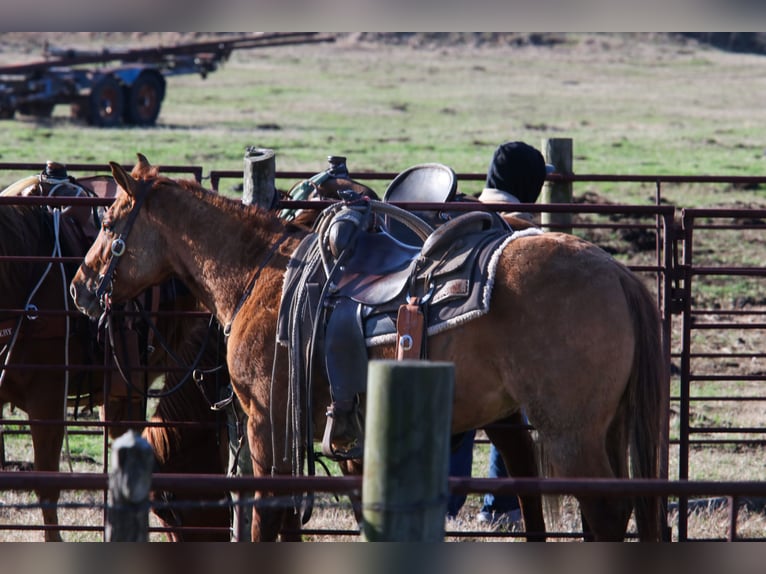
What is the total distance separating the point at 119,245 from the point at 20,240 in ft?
3.74

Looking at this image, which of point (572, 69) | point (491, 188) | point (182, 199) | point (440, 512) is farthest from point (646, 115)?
point (440, 512)

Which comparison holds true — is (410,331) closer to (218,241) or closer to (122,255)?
(218,241)

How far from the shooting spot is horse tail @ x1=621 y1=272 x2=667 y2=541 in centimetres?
425

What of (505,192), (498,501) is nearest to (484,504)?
(498,501)

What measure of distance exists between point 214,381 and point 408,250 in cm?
152

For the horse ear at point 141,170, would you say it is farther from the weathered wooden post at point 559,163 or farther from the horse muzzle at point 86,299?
the weathered wooden post at point 559,163

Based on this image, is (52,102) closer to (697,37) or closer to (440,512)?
(440,512)

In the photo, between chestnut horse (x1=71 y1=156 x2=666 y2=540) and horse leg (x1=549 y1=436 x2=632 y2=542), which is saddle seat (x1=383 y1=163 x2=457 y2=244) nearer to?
chestnut horse (x1=71 y1=156 x2=666 y2=540)

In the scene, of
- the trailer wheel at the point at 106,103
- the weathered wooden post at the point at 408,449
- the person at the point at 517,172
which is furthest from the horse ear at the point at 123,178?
the trailer wheel at the point at 106,103

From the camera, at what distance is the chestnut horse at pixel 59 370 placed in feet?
18.4

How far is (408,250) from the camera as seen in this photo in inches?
188

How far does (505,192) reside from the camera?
638cm

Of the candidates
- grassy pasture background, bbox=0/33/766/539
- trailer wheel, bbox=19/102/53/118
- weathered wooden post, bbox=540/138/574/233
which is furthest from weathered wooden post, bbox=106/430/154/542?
trailer wheel, bbox=19/102/53/118

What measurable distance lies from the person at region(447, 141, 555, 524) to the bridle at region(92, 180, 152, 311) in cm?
202
